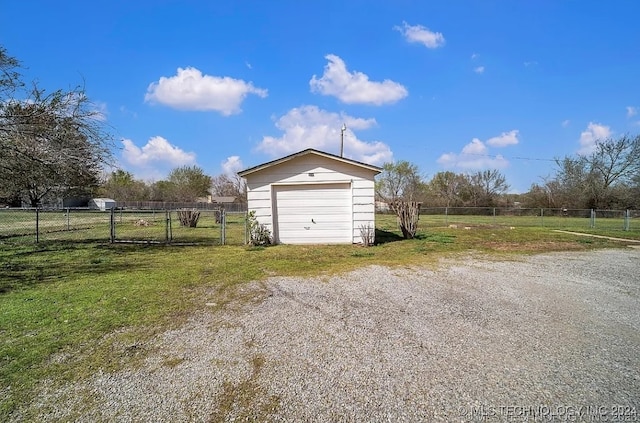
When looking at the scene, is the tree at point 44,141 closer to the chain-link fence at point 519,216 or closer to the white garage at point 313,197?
the white garage at point 313,197

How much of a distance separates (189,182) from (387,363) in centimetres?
5714

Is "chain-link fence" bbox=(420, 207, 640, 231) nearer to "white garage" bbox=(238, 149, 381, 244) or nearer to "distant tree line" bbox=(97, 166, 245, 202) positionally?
"white garage" bbox=(238, 149, 381, 244)

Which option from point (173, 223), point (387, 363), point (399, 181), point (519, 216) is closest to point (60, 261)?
point (387, 363)

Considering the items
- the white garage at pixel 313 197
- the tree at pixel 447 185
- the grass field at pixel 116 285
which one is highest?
the tree at pixel 447 185

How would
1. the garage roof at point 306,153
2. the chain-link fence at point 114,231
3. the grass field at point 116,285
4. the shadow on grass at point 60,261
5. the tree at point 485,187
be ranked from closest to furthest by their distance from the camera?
1. the grass field at point 116,285
2. the shadow on grass at point 60,261
3. the garage roof at point 306,153
4. the chain-link fence at point 114,231
5. the tree at point 485,187

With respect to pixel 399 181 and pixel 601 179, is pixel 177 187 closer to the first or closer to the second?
pixel 399 181

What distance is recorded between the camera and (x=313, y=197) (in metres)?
11.0

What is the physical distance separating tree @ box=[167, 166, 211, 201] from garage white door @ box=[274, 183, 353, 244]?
46.9 meters

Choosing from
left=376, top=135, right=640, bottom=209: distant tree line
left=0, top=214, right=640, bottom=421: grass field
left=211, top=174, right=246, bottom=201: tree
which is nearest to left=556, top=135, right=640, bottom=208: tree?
left=376, top=135, right=640, bottom=209: distant tree line

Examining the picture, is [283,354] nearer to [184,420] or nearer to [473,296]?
[184,420]

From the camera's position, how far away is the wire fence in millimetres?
12228

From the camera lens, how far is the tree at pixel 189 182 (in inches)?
2126

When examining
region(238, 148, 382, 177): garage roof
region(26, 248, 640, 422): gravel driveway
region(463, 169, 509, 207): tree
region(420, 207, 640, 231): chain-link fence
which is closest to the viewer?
region(26, 248, 640, 422): gravel driveway

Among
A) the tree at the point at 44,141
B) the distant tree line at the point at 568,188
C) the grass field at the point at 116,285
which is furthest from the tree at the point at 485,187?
the tree at the point at 44,141
